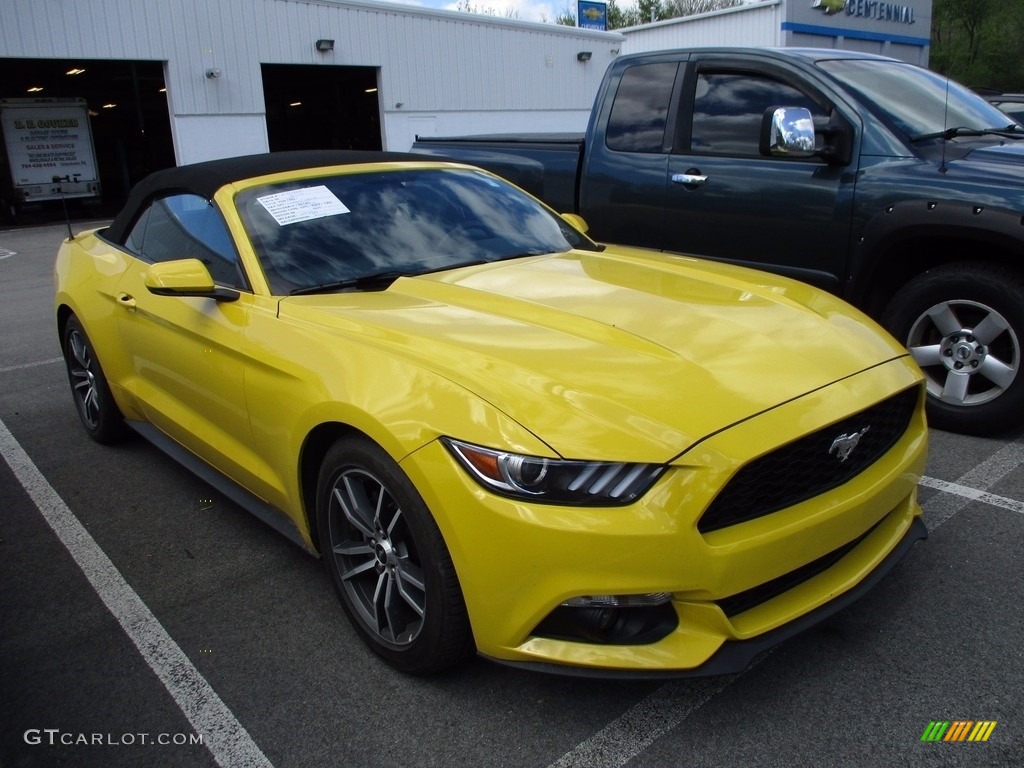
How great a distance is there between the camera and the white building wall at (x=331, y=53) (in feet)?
60.5

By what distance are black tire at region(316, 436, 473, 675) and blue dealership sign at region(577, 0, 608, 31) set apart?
3475 centimetres

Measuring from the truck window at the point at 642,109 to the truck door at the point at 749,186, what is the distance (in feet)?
0.47

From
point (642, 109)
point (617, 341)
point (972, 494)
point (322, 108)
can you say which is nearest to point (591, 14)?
point (322, 108)

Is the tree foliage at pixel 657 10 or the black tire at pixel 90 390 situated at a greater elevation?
the tree foliage at pixel 657 10

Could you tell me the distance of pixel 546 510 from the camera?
2.08 metres

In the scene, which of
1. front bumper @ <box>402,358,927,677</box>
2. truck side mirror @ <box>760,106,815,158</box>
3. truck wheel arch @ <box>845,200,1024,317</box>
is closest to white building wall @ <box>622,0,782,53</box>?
truck side mirror @ <box>760,106,815,158</box>

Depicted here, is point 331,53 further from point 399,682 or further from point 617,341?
point 399,682

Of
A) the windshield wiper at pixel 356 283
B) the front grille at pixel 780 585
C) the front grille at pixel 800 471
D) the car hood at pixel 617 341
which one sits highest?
the windshield wiper at pixel 356 283

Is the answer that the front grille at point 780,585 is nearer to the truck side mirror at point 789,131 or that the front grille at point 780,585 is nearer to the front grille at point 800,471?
the front grille at point 800,471

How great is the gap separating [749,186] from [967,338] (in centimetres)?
143

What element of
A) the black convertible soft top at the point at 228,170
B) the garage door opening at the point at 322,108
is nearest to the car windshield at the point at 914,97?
the black convertible soft top at the point at 228,170

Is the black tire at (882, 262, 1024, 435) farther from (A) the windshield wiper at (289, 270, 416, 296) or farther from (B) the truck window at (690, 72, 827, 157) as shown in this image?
(A) the windshield wiper at (289, 270, 416, 296)

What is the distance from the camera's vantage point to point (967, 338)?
13.9 feet

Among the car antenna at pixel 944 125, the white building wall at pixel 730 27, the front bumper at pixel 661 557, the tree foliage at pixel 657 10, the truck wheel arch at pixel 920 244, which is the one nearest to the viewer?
the front bumper at pixel 661 557
